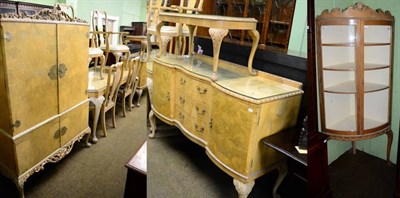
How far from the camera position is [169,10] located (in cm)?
55

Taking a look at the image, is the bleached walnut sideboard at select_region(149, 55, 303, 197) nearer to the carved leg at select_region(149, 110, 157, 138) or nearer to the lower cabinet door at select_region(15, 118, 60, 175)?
the carved leg at select_region(149, 110, 157, 138)

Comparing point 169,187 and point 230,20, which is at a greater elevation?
point 230,20

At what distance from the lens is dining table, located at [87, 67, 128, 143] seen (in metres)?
0.49

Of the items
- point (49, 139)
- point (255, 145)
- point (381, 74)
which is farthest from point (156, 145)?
point (381, 74)

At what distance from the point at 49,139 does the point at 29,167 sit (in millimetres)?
55

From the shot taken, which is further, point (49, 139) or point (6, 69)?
point (49, 139)

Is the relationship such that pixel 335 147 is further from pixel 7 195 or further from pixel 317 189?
pixel 7 195

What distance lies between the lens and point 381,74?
46 centimetres

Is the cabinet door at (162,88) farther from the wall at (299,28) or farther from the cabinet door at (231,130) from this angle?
the wall at (299,28)

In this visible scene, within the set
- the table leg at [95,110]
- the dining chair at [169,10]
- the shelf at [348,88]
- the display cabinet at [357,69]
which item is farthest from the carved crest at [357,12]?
the table leg at [95,110]

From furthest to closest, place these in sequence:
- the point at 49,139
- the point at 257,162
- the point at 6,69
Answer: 1. the point at 257,162
2. the point at 49,139
3. the point at 6,69

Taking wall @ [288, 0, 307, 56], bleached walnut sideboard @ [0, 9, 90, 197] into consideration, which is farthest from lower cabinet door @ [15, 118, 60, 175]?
wall @ [288, 0, 307, 56]

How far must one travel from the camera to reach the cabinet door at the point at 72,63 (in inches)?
16.6

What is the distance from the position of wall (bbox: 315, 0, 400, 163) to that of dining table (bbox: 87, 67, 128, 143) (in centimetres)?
45
